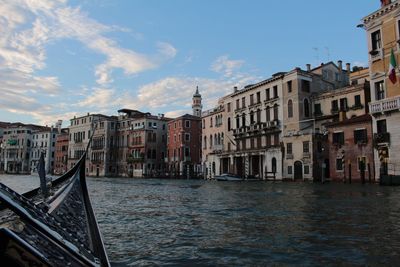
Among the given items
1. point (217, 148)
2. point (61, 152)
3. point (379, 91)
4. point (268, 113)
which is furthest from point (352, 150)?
point (61, 152)

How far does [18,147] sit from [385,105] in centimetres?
7729

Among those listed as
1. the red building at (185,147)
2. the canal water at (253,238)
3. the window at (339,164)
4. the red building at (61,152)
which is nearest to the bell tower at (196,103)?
the red building at (185,147)

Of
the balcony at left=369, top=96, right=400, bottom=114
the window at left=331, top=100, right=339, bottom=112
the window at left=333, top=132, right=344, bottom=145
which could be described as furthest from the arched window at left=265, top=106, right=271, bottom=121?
the balcony at left=369, top=96, right=400, bottom=114

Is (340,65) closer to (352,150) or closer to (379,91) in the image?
(352,150)

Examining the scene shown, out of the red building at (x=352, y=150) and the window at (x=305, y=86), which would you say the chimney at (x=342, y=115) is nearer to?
the red building at (x=352, y=150)

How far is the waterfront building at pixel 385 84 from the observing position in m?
21.9

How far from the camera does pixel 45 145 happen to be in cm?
→ 7762

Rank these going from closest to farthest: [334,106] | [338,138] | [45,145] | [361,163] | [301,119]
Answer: [361,163] < [338,138] < [334,106] < [301,119] < [45,145]

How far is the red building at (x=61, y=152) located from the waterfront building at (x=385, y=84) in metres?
63.7

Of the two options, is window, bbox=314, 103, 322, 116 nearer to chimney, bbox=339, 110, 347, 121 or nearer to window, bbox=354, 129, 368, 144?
chimney, bbox=339, 110, 347, 121

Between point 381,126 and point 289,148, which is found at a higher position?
point 381,126

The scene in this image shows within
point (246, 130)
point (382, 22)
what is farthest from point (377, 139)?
point (246, 130)

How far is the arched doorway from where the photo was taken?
3254 cm

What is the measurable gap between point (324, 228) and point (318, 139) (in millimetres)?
26853
